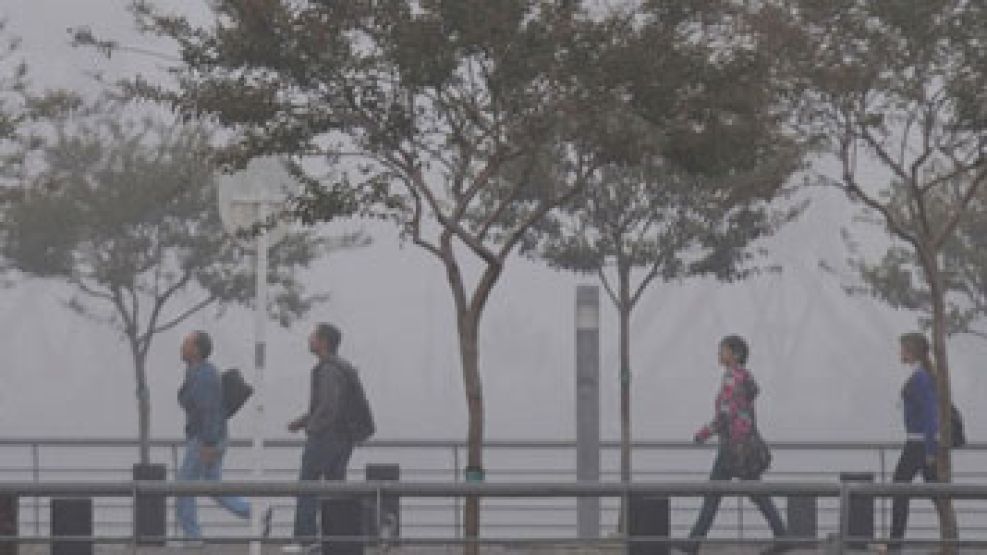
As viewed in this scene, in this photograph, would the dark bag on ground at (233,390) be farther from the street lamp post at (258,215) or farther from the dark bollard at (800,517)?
the dark bollard at (800,517)

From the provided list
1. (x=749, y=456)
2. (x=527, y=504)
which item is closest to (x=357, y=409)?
(x=749, y=456)

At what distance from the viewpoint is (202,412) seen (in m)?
20.0

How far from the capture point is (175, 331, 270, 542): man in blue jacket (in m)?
19.9

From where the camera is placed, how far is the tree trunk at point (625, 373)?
25.0 meters

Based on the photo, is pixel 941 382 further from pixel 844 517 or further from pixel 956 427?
pixel 844 517

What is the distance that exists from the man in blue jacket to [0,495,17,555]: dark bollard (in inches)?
232

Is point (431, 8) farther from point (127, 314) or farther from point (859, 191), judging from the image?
point (127, 314)

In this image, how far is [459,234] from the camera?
653 inches

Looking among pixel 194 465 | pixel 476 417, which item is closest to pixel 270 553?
pixel 194 465

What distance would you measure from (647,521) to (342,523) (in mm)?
1720

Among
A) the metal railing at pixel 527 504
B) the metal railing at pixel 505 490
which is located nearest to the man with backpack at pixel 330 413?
the metal railing at pixel 527 504

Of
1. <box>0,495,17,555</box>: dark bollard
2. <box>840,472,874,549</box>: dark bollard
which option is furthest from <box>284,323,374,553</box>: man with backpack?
<box>840,472,874,549</box>: dark bollard

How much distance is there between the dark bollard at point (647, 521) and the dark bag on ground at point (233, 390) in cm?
712

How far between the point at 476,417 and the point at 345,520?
8.68 ft
